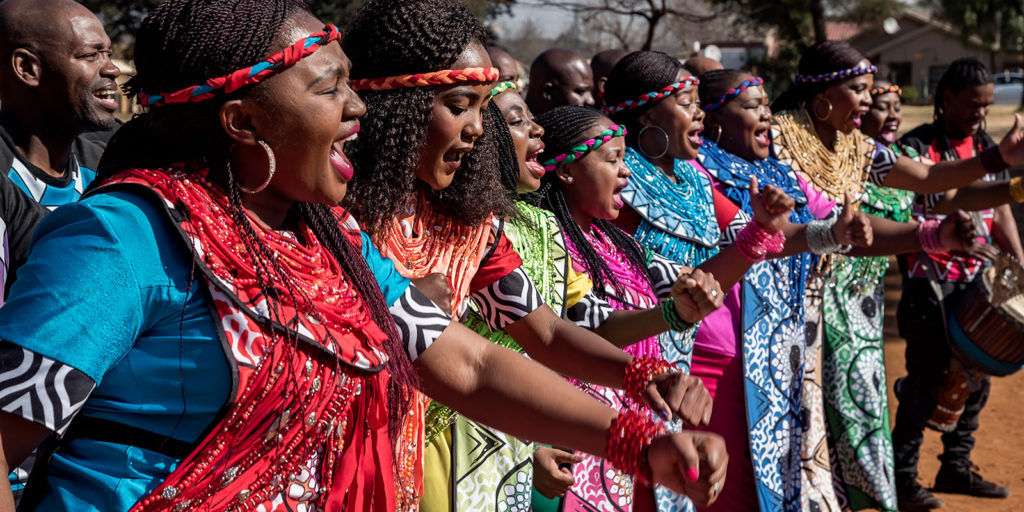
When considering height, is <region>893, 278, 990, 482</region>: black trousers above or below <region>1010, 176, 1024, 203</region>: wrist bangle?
below

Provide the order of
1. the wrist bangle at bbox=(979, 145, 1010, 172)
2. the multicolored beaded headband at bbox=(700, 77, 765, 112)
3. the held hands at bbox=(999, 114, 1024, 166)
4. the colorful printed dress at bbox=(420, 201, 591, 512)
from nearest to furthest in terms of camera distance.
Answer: the colorful printed dress at bbox=(420, 201, 591, 512), the multicolored beaded headband at bbox=(700, 77, 765, 112), the held hands at bbox=(999, 114, 1024, 166), the wrist bangle at bbox=(979, 145, 1010, 172)

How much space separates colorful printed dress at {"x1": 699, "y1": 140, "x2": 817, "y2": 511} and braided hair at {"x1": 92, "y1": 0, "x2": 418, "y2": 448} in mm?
2941

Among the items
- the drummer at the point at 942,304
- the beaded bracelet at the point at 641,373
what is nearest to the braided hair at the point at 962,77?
the drummer at the point at 942,304

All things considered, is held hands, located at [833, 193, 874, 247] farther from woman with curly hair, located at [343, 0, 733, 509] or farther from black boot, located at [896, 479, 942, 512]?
black boot, located at [896, 479, 942, 512]

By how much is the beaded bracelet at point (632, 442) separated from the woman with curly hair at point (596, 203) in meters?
1.51

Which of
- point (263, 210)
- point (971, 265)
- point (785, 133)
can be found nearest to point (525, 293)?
point (263, 210)

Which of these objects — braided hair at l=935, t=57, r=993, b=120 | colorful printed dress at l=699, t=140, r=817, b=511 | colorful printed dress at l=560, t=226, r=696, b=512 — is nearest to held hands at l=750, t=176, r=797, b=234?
colorful printed dress at l=560, t=226, r=696, b=512

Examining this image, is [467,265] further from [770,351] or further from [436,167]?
[770,351]

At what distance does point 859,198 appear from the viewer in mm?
5367

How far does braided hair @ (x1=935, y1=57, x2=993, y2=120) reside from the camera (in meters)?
6.46

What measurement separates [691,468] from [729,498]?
2984 mm

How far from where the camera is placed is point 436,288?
7.98 ft

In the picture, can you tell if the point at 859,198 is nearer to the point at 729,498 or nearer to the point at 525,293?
the point at 729,498

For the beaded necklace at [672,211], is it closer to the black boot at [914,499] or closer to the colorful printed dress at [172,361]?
the colorful printed dress at [172,361]
